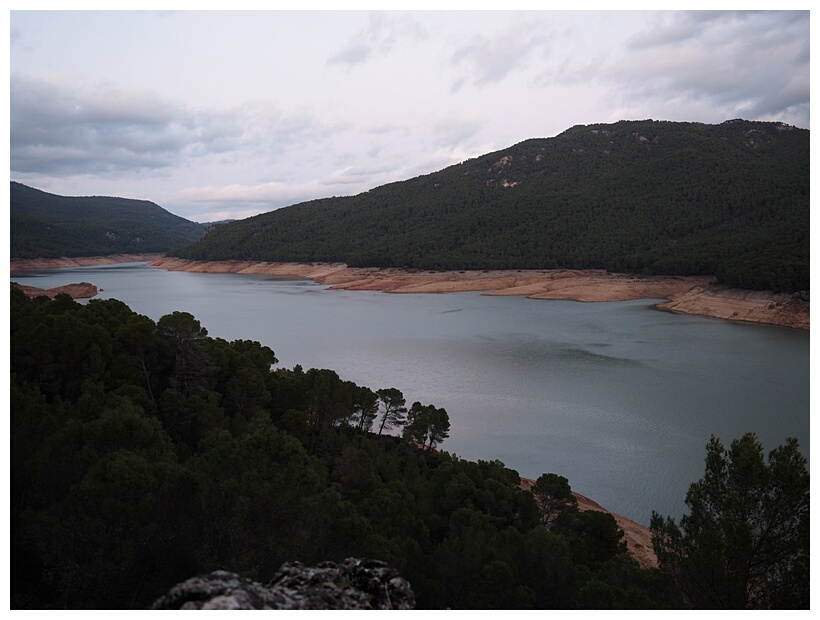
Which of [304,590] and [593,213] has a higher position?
[593,213]

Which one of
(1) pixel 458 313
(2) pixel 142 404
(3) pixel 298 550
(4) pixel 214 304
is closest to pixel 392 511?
(3) pixel 298 550

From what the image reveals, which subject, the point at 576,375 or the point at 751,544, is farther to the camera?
the point at 576,375

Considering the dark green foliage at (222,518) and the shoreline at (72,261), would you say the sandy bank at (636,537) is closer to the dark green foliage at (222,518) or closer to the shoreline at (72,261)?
the dark green foliage at (222,518)

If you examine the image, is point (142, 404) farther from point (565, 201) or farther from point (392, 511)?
point (565, 201)

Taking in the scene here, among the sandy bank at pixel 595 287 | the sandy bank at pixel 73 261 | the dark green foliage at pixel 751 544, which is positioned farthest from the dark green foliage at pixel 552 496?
the sandy bank at pixel 73 261

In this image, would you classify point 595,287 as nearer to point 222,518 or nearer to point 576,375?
point 576,375

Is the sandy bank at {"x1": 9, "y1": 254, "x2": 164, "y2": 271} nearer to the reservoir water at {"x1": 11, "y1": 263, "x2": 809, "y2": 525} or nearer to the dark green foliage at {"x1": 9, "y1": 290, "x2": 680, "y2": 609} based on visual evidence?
the reservoir water at {"x1": 11, "y1": 263, "x2": 809, "y2": 525}

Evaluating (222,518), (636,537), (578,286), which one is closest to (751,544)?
(636,537)
